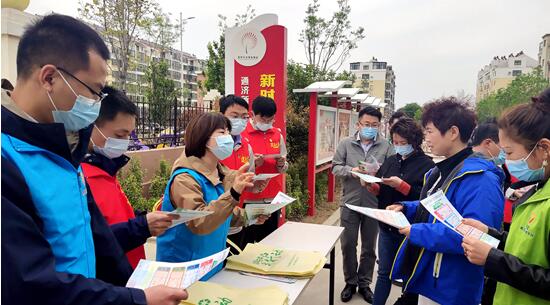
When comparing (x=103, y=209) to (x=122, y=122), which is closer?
(x=103, y=209)

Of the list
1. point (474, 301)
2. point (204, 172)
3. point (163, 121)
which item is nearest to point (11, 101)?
point (204, 172)

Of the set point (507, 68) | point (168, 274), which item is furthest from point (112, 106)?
point (507, 68)

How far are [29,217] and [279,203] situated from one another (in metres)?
1.32

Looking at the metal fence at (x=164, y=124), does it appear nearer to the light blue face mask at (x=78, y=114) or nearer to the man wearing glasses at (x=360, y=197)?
the man wearing glasses at (x=360, y=197)

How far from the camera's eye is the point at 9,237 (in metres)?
0.83

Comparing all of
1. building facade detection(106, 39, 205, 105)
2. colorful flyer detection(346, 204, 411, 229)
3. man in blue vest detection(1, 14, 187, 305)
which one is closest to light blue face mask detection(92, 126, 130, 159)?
building facade detection(106, 39, 205, 105)

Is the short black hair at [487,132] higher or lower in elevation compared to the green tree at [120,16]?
lower

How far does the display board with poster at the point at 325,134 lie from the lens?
20.1 feet

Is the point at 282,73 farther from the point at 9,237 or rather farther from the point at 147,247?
the point at 9,237

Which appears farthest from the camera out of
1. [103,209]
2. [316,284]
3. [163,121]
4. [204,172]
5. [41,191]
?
[163,121]

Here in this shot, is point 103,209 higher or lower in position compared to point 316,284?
higher

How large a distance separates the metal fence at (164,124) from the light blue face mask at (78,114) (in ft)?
17.3

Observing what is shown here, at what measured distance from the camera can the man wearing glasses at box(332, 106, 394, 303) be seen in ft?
11.1

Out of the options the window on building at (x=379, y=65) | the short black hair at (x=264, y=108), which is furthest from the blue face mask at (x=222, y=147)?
the window on building at (x=379, y=65)
